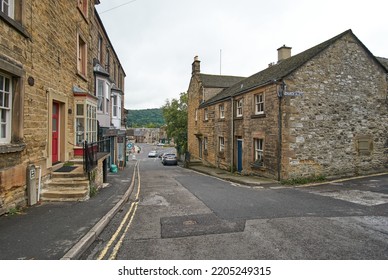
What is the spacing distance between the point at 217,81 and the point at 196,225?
84.1ft

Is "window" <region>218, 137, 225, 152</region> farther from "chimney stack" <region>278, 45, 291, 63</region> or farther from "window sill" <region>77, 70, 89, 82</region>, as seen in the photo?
"window sill" <region>77, 70, 89, 82</region>

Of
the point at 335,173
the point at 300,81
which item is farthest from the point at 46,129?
the point at 335,173

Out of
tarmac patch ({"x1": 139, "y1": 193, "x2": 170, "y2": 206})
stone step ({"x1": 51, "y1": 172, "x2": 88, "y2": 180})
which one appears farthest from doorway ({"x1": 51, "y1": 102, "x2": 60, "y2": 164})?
tarmac patch ({"x1": 139, "y1": 193, "x2": 170, "y2": 206})

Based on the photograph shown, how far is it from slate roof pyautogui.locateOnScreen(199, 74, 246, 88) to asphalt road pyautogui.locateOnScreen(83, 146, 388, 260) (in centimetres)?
2047

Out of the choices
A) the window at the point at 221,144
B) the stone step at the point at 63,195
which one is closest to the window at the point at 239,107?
the window at the point at 221,144

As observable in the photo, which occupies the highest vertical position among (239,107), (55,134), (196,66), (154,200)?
(196,66)

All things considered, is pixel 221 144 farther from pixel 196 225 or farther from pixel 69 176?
pixel 196 225

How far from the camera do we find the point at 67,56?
1050 centimetres

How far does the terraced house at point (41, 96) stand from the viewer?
22.0 ft

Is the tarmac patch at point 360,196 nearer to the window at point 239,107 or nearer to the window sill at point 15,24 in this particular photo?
the window at point 239,107

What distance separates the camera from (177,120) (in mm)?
44688

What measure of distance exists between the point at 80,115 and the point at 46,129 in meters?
2.64

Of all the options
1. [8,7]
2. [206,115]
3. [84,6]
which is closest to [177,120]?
[206,115]

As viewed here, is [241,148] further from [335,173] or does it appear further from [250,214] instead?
[250,214]
